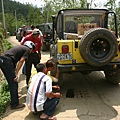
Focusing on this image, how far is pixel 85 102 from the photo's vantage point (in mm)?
4953

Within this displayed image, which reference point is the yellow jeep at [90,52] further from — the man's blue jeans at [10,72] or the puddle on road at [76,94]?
the man's blue jeans at [10,72]

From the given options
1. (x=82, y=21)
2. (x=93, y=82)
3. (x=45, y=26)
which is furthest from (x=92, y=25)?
(x=45, y=26)

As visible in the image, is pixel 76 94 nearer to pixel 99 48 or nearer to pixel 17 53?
pixel 99 48

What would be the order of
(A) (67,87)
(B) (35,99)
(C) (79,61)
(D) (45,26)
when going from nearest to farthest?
(B) (35,99) < (C) (79,61) < (A) (67,87) < (D) (45,26)

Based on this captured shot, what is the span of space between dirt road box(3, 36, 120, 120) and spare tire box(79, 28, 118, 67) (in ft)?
2.92

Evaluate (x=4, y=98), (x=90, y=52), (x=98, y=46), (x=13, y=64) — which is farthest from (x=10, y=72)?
(x=98, y=46)

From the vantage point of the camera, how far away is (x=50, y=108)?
4238 millimetres

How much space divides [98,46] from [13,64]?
72.6 inches

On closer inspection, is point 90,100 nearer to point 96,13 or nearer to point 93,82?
point 93,82

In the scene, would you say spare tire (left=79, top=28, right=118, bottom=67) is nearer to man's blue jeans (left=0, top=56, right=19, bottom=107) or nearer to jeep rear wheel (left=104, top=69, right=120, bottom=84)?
jeep rear wheel (left=104, top=69, right=120, bottom=84)

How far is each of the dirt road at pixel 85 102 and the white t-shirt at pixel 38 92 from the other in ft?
1.15

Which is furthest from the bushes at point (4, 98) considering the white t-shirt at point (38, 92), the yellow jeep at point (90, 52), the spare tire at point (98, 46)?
the spare tire at point (98, 46)

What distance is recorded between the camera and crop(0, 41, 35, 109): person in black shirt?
4.51 m

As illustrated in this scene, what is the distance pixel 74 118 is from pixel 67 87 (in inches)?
74.7
